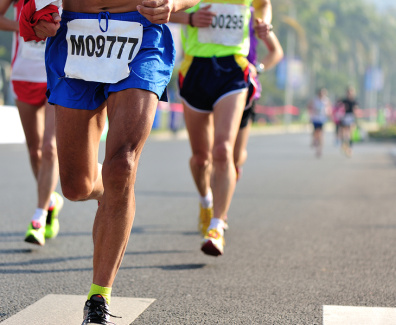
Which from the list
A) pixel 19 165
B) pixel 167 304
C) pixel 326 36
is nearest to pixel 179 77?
pixel 167 304

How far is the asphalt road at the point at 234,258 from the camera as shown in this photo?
4.36 meters

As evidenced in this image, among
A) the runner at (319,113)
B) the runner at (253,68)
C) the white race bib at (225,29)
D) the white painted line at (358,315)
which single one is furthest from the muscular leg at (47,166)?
the runner at (319,113)

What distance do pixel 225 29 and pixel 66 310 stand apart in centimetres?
270

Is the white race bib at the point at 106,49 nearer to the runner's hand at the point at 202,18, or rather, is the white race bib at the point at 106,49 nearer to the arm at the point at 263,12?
the runner's hand at the point at 202,18


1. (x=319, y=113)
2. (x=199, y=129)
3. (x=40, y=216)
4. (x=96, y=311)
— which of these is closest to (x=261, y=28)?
(x=199, y=129)

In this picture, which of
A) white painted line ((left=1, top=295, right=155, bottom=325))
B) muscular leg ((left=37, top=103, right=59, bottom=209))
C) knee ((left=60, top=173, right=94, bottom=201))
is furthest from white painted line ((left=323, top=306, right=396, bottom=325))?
muscular leg ((left=37, top=103, right=59, bottom=209))

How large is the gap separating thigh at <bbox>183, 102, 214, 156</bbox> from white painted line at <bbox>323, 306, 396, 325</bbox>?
2.23 meters

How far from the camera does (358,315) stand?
411 centimetres

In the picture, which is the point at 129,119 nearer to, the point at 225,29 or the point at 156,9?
the point at 156,9

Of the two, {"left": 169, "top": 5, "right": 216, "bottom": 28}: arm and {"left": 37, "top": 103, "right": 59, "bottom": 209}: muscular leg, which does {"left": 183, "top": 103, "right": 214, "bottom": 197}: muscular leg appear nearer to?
{"left": 169, "top": 5, "right": 216, "bottom": 28}: arm

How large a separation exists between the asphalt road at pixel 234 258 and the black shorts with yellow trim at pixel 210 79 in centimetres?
107

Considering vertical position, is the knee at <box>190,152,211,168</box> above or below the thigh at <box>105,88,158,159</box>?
below

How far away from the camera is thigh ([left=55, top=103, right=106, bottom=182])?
13.0ft

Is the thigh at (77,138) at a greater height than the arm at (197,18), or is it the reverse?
the arm at (197,18)
